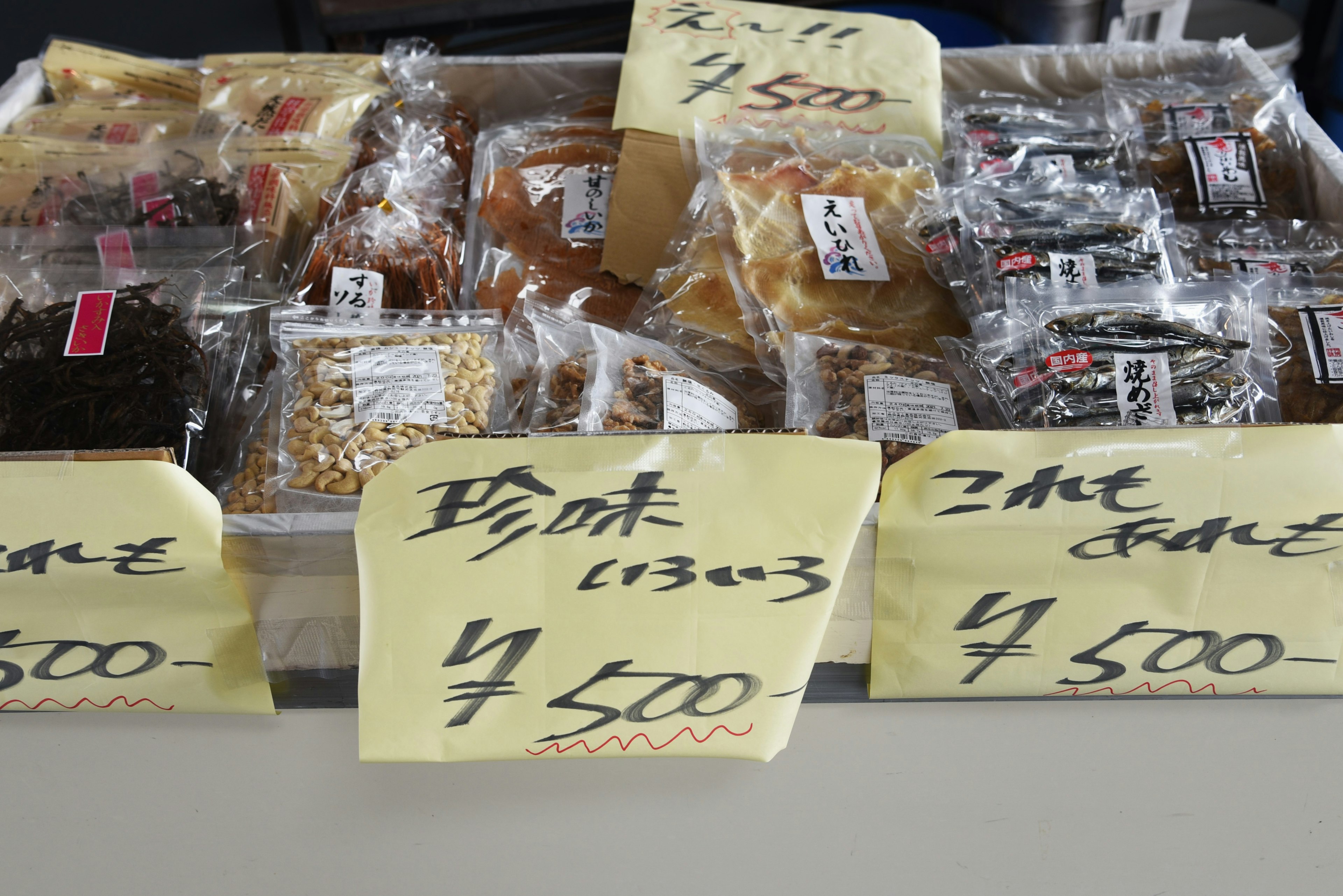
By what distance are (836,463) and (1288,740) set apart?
0.51m

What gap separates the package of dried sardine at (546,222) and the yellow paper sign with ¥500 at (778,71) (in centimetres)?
11

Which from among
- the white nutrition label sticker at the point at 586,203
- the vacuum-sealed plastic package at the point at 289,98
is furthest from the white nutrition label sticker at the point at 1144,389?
the vacuum-sealed plastic package at the point at 289,98

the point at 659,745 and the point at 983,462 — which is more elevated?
the point at 983,462

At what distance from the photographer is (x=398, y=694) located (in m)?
0.70

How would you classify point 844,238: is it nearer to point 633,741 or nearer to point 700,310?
point 700,310

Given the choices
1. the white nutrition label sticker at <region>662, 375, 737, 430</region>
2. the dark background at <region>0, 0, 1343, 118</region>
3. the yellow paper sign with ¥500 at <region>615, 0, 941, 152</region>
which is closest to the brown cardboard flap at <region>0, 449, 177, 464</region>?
the white nutrition label sticker at <region>662, 375, 737, 430</region>

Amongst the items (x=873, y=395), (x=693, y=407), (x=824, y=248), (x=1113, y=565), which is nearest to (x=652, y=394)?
(x=693, y=407)

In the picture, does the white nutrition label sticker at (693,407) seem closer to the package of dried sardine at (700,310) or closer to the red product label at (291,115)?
the package of dried sardine at (700,310)

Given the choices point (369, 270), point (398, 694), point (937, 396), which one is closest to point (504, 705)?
point (398, 694)

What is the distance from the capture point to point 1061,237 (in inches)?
40.6

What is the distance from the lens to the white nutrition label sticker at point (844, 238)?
1.08 meters

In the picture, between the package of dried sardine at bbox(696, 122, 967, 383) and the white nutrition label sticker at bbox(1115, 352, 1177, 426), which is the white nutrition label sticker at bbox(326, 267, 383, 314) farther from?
the white nutrition label sticker at bbox(1115, 352, 1177, 426)

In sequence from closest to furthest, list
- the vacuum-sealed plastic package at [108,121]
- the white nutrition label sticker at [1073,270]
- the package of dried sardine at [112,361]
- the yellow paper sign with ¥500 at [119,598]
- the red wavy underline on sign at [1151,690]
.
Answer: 1. the yellow paper sign with ¥500 at [119,598]
2. the red wavy underline on sign at [1151,690]
3. the package of dried sardine at [112,361]
4. the white nutrition label sticker at [1073,270]
5. the vacuum-sealed plastic package at [108,121]

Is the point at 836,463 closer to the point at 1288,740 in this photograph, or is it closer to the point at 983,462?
the point at 983,462
